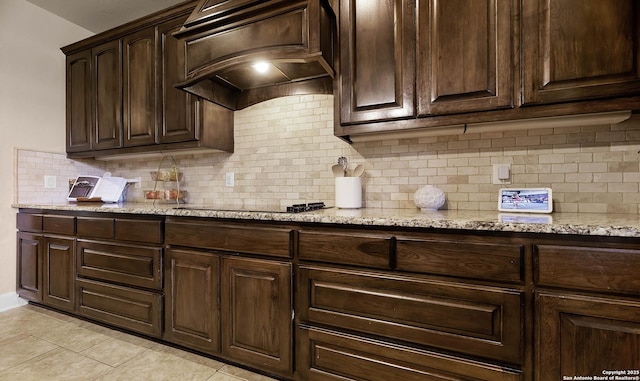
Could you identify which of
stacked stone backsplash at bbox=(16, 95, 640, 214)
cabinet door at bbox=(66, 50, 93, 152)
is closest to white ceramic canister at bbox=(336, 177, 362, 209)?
stacked stone backsplash at bbox=(16, 95, 640, 214)

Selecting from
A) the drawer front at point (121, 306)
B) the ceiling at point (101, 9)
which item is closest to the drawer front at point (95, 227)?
the drawer front at point (121, 306)

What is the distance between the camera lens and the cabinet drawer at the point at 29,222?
246 centimetres

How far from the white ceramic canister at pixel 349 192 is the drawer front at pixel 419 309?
0.55 metres

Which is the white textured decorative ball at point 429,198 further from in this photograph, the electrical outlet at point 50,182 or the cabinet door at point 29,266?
the electrical outlet at point 50,182

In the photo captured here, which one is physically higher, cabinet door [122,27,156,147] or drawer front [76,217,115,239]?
cabinet door [122,27,156,147]

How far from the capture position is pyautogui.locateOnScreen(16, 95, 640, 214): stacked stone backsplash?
4.98ft

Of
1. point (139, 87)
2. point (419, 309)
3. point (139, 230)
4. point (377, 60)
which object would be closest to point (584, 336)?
point (419, 309)

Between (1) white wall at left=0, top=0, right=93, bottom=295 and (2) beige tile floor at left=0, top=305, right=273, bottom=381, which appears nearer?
(2) beige tile floor at left=0, top=305, right=273, bottom=381

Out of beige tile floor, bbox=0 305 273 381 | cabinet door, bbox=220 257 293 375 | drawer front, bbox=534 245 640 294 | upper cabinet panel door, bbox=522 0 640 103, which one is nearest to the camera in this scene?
drawer front, bbox=534 245 640 294

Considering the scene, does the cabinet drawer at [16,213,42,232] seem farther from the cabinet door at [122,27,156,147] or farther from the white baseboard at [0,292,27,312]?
the cabinet door at [122,27,156,147]

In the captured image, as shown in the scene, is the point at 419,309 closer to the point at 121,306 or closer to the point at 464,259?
the point at 464,259

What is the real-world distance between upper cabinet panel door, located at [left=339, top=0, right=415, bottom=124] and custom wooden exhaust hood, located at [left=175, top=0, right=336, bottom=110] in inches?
4.4

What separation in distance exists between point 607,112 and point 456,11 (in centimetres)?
81

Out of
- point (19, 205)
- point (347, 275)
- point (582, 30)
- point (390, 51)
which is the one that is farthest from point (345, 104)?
point (19, 205)
